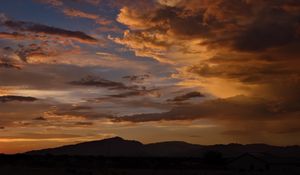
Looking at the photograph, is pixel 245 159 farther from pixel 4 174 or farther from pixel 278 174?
pixel 4 174

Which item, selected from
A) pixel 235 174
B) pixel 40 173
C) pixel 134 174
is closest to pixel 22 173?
pixel 40 173

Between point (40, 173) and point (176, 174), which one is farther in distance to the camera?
point (176, 174)

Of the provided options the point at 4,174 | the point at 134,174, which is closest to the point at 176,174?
the point at 134,174

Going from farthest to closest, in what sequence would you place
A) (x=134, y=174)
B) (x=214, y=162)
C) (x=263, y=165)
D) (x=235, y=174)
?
1. (x=214, y=162)
2. (x=263, y=165)
3. (x=235, y=174)
4. (x=134, y=174)

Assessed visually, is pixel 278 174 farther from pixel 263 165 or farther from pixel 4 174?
pixel 4 174

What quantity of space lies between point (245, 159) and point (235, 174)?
93.7 ft

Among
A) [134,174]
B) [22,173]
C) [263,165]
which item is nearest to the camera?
[22,173]

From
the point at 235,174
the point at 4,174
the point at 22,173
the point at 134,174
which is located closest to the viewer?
the point at 4,174

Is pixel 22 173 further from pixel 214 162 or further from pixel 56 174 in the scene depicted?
pixel 214 162

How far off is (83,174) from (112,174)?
14.5ft

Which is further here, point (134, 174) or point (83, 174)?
point (134, 174)

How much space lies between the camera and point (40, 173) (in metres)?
69.6

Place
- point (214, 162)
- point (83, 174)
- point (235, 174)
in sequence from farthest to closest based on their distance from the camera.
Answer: point (214, 162)
point (235, 174)
point (83, 174)

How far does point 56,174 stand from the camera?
230ft
